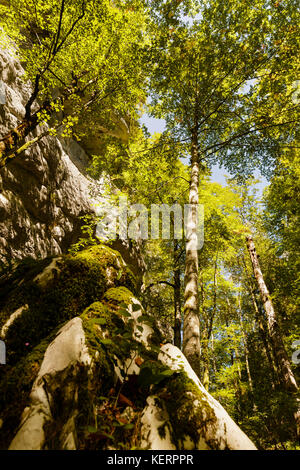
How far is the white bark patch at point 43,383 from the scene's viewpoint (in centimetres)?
144

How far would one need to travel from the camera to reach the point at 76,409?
67.0 inches

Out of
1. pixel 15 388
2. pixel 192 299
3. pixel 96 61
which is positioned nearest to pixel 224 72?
pixel 96 61

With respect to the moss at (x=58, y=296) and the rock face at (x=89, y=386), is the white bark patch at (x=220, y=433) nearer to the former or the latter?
the rock face at (x=89, y=386)

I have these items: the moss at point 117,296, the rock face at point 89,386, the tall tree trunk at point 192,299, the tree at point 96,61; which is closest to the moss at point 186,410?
the rock face at point 89,386

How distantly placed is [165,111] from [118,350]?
851 centimetres

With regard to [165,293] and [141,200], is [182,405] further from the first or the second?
[165,293]

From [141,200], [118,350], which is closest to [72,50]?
[141,200]

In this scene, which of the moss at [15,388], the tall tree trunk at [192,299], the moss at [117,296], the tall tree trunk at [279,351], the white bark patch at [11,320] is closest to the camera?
the moss at [15,388]

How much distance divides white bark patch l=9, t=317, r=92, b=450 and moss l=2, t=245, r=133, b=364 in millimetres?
451

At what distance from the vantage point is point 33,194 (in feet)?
27.2

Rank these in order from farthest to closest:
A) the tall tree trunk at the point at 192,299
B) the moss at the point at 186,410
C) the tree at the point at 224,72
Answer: the tree at the point at 224,72 < the tall tree trunk at the point at 192,299 < the moss at the point at 186,410

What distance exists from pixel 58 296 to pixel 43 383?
1279 millimetres

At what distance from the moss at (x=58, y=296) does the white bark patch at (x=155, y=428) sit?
1.48 meters

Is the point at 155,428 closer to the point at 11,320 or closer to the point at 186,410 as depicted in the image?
the point at 186,410
